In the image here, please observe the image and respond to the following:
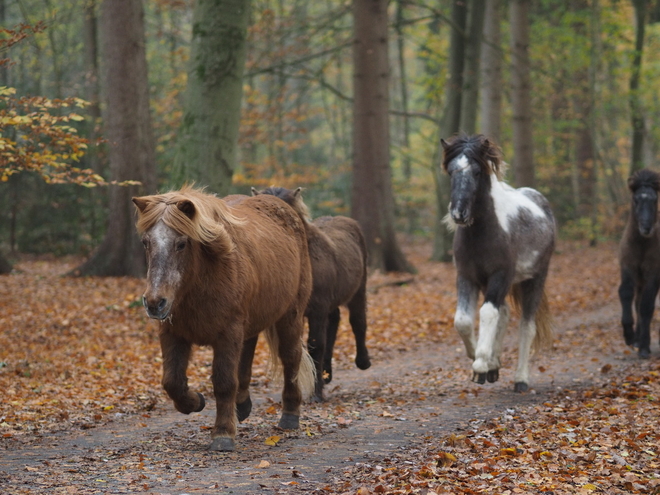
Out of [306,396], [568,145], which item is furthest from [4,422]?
[568,145]

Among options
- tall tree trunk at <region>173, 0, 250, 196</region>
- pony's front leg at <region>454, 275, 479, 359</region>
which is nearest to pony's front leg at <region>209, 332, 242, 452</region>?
pony's front leg at <region>454, 275, 479, 359</region>

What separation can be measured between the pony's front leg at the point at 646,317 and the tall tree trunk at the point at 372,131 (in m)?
8.49

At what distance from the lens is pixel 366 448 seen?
5.82m

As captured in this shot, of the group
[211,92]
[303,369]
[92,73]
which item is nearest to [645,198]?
[303,369]

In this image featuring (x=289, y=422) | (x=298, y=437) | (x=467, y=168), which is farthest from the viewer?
(x=467, y=168)

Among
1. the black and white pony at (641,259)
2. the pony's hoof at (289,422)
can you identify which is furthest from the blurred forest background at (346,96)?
the pony's hoof at (289,422)

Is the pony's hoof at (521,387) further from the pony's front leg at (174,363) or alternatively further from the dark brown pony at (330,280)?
the pony's front leg at (174,363)

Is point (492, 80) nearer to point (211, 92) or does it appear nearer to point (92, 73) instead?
point (92, 73)

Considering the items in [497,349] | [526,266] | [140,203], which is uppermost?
[140,203]

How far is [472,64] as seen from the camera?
21.9 m

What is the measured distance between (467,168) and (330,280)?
6.11 feet

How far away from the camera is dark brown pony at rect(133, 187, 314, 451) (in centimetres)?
511

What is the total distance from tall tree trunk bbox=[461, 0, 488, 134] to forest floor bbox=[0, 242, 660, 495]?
10331 mm

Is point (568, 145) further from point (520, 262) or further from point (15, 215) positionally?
point (520, 262)
